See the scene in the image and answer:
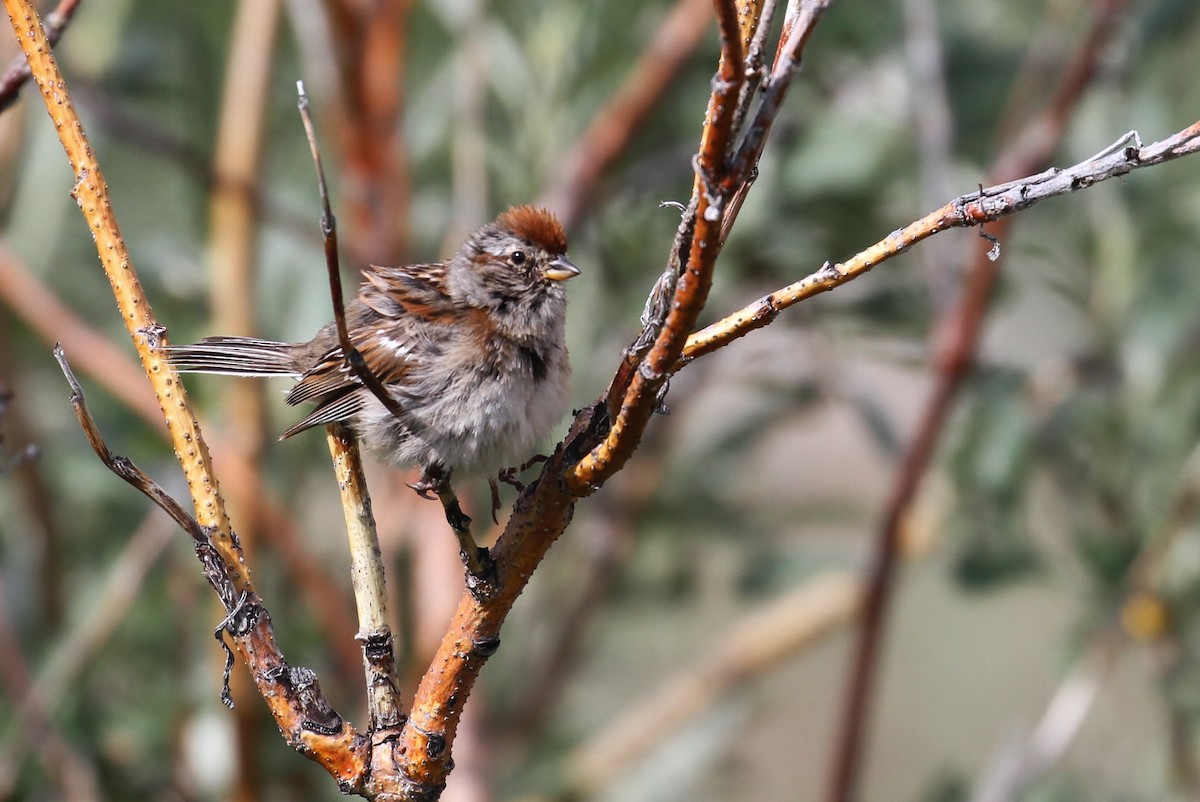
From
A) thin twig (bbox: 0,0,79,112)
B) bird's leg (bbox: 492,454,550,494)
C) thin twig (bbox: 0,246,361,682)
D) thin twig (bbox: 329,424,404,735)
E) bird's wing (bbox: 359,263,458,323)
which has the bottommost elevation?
thin twig (bbox: 329,424,404,735)

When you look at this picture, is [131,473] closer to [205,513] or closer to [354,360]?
[205,513]

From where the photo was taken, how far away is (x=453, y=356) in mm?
2631

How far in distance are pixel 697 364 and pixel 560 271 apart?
5.25ft

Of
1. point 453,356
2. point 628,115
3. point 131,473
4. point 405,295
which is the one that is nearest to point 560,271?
point 405,295

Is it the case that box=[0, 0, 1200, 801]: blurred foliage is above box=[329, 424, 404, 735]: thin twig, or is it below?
above

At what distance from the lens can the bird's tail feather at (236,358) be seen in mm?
2855

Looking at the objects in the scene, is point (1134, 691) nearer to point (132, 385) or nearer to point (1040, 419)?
point (1040, 419)

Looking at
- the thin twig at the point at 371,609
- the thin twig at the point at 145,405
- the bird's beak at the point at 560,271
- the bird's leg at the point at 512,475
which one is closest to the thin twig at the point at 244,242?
the thin twig at the point at 145,405

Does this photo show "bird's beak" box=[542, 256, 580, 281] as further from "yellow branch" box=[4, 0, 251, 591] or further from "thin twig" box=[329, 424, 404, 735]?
"yellow branch" box=[4, 0, 251, 591]

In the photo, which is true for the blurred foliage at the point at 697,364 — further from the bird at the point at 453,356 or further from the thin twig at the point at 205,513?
the thin twig at the point at 205,513

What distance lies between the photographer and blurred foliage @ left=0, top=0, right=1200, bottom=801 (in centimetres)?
378

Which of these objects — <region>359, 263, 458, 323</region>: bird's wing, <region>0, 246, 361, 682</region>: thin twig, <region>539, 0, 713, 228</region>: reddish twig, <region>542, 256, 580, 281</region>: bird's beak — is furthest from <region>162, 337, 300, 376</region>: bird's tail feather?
<region>539, 0, 713, 228</region>: reddish twig

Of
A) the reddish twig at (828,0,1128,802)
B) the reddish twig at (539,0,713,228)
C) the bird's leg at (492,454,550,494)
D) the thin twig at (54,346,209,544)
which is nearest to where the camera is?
the thin twig at (54,346,209,544)

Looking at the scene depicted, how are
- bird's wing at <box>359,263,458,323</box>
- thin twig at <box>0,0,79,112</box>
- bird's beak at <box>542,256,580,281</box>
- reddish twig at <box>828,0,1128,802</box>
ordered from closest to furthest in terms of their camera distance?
thin twig at <box>0,0,79,112</box> → bird's wing at <box>359,263,458,323</box> → bird's beak at <box>542,256,580,281</box> → reddish twig at <box>828,0,1128,802</box>
